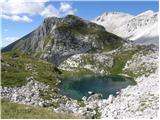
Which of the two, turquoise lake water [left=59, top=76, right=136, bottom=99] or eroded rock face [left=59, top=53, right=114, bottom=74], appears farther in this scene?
eroded rock face [left=59, top=53, right=114, bottom=74]

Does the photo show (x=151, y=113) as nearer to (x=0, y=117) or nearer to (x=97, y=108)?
(x=97, y=108)

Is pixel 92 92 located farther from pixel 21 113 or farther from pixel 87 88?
pixel 21 113

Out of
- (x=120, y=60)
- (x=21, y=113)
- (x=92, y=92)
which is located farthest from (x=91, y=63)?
(x=21, y=113)

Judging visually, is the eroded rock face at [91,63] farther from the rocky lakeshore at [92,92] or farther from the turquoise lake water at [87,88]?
the turquoise lake water at [87,88]

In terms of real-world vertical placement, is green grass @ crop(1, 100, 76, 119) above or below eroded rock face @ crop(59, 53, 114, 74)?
below

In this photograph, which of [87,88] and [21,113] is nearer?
[21,113]

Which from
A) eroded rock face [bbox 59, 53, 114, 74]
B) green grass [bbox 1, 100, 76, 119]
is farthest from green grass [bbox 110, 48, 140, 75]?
green grass [bbox 1, 100, 76, 119]

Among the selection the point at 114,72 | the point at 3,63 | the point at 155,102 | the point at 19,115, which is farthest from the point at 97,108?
the point at 114,72

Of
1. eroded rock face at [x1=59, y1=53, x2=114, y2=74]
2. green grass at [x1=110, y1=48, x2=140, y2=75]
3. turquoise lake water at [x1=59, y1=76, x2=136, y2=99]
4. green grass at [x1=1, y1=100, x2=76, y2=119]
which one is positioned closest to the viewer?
green grass at [x1=1, y1=100, x2=76, y2=119]

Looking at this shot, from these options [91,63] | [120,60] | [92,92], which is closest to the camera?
[92,92]

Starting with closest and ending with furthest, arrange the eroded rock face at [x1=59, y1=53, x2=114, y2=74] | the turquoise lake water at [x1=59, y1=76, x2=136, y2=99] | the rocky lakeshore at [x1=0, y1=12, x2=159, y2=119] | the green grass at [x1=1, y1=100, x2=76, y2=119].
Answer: the green grass at [x1=1, y1=100, x2=76, y2=119]
the rocky lakeshore at [x1=0, y1=12, x2=159, y2=119]
the turquoise lake water at [x1=59, y1=76, x2=136, y2=99]
the eroded rock face at [x1=59, y1=53, x2=114, y2=74]

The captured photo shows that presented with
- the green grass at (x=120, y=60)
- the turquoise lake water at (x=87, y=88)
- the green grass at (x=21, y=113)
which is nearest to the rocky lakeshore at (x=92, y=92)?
the green grass at (x=120, y=60)

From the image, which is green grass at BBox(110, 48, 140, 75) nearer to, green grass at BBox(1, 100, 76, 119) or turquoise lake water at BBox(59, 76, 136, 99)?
turquoise lake water at BBox(59, 76, 136, 99)
